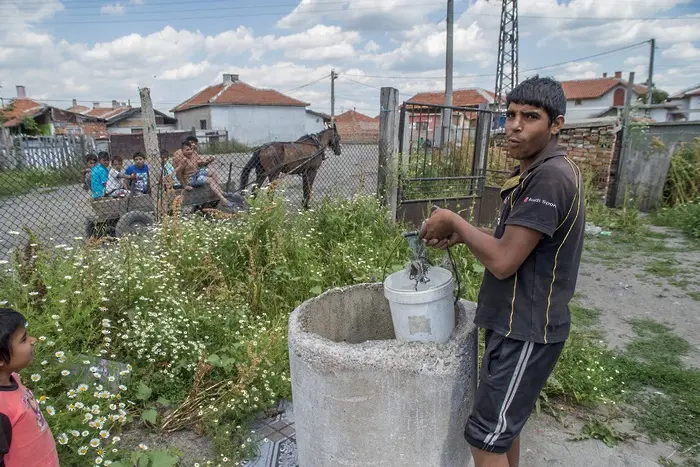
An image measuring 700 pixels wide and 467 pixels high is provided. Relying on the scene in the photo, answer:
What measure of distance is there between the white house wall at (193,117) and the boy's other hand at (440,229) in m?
38.2

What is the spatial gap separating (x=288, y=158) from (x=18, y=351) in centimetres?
714

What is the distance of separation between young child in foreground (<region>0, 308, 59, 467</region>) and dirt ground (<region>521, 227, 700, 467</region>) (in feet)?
7.62

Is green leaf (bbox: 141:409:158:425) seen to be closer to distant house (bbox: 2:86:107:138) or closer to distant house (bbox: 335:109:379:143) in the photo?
distant house (bbox: 335:109:379:143)

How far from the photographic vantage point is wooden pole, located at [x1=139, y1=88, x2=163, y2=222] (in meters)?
4.54

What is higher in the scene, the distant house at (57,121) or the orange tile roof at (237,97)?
the orange tile roof at (237,97)

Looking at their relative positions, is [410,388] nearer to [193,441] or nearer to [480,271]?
[193,441]

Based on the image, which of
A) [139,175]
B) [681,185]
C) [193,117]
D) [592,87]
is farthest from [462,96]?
[139,175]

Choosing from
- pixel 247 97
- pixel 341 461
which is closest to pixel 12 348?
pixel 341 461

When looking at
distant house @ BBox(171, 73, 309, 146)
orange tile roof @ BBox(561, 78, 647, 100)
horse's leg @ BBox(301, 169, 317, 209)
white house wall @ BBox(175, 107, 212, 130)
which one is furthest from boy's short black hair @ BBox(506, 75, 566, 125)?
orange tile roof @ BBox(561, 78, 647, 100)

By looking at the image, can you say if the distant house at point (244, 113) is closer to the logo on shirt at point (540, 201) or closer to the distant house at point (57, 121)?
the distant house at point (57, 121)

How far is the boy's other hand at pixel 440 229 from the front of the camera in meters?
1.66

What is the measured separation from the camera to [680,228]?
7.76m

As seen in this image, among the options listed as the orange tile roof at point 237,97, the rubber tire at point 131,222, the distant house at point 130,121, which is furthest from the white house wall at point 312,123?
the rubber tire at point 131,222

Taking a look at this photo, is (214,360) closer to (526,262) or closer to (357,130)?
(526,262)
